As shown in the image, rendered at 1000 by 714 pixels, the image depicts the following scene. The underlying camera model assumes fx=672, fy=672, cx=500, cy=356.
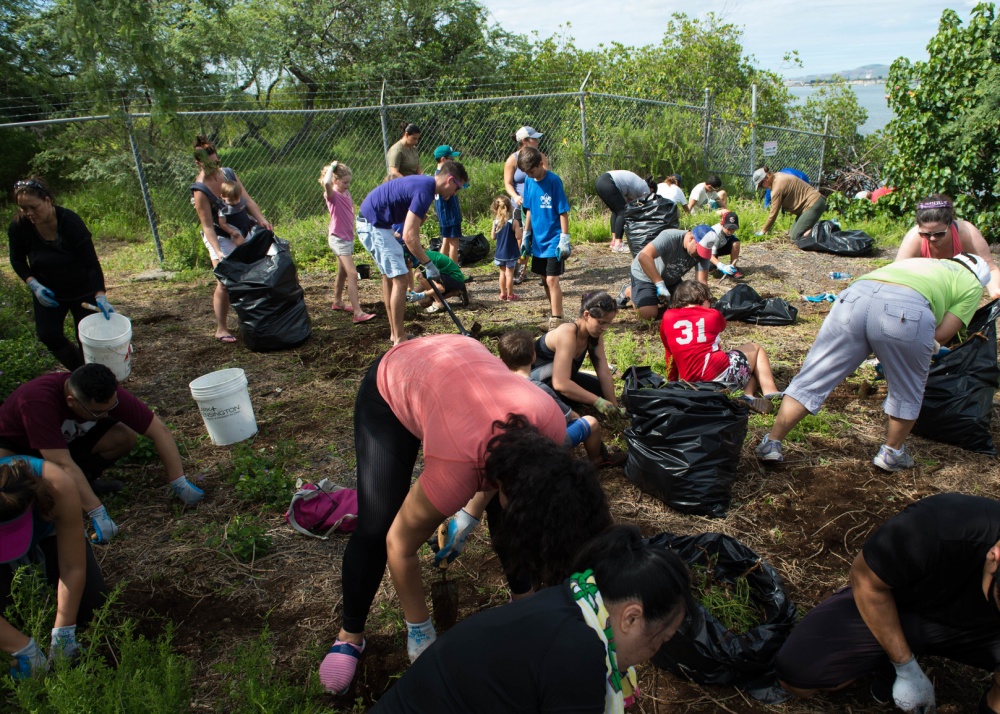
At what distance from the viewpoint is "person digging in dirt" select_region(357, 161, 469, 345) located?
16.3ft

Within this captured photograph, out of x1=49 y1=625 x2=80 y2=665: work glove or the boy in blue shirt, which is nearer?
x1=49 y1=625 x2=80 y2=665: work glove

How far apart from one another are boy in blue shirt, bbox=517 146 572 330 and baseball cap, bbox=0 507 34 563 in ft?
13.4

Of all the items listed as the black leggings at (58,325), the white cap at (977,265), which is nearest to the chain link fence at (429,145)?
the black leggings at (58,325)

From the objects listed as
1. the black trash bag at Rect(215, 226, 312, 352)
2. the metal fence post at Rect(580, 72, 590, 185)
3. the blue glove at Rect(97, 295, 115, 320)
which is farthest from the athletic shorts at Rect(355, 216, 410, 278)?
the metal fence post at Rect(580, 72, 590, 185)

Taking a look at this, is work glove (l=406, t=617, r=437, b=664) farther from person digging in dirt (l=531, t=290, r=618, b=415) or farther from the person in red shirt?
the person in red shirt

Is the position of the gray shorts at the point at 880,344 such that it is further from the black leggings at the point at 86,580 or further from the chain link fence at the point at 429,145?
the chain link fence at the point at 429,145

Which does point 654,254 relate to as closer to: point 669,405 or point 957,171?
point 669,405

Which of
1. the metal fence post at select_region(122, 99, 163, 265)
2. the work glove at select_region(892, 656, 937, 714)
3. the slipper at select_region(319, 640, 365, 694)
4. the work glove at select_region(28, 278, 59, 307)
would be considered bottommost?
the work glove at select_region(892, 656, 937, 714)

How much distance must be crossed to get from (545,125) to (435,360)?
9.44m

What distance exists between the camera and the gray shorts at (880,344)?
309cm

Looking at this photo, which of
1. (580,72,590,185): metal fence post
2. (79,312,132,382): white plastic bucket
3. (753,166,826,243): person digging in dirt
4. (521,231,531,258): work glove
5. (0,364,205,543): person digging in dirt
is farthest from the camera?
(580,72,590,185): metal fence post

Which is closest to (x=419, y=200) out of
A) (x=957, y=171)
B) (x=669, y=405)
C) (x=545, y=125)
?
(x=669, y=405)

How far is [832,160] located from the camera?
1399cm

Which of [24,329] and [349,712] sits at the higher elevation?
[24,329]
